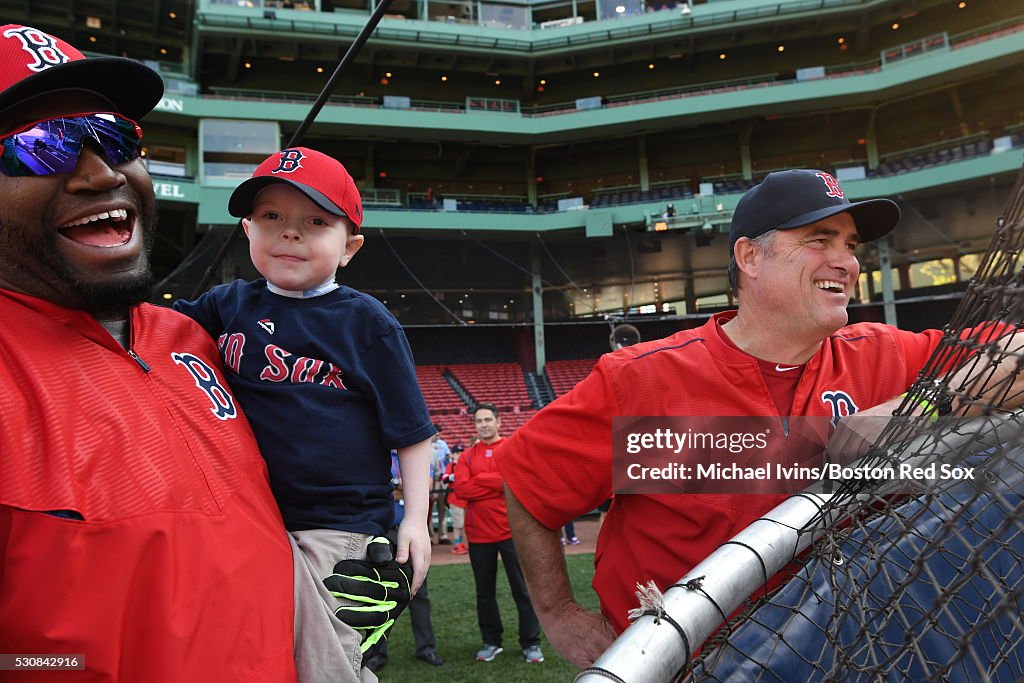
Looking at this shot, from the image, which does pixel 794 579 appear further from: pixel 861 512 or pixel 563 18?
pixel 563 18

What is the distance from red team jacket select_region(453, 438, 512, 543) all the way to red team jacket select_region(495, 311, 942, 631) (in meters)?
4.24

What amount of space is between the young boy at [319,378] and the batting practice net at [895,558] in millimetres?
798

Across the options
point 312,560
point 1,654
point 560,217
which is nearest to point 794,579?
point 312,560

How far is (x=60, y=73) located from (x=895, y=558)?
5.92 ft

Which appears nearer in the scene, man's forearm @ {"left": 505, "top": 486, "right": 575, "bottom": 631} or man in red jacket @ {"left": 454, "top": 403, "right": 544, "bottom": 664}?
man's forearm @ {"left": 505, "top": 486, "right": 575, "bottom": 631}

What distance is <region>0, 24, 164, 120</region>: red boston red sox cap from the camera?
1.27m

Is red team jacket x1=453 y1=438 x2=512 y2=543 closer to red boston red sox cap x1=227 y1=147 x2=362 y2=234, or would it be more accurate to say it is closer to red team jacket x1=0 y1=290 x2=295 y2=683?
red boston red sox cap x1=227 y1=147 x2=362 y2=234

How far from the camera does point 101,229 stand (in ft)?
4.60

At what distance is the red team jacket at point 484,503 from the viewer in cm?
654

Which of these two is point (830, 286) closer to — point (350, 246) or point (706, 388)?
point (706, 388)

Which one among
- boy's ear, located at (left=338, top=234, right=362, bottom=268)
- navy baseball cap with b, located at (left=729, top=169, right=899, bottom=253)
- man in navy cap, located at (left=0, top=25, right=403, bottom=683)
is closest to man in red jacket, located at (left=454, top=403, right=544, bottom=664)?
boy's ear, located at (left=338, top=234, right=362, bottom=268)

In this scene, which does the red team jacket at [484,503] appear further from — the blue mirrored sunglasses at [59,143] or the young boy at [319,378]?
the blue mirrored sunglasses at [59,143]

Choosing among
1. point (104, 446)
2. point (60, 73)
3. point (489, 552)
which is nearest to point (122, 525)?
point (104, 446)

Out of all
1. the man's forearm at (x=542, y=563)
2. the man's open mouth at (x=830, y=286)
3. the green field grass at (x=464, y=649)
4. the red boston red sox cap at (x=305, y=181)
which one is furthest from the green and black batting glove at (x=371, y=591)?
the green field grass at (x=464, y=649)
